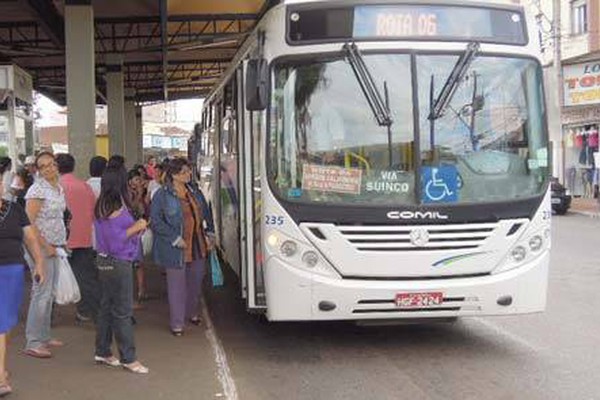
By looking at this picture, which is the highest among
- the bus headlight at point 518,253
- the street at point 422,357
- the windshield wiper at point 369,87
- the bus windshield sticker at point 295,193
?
the windshield wiper at point 369,87

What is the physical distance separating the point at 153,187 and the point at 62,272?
13.9 ft

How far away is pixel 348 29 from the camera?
24.5 ft

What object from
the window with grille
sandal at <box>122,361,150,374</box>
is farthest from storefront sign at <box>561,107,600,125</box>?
sandal at <box>122,361,150,374</box>

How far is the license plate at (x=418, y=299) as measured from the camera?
7266 mm

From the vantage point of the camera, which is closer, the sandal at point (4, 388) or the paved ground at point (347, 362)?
the sandal at point (4, 388)

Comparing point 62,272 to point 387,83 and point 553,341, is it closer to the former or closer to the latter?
point 387,83

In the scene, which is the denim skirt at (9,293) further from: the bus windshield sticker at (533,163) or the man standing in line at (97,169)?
the bus windshield sticker at (533,163)

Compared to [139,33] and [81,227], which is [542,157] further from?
[139,33]

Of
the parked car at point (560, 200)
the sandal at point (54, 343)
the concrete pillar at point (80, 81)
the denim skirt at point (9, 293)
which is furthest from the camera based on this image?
the parked car at point (560, 200)

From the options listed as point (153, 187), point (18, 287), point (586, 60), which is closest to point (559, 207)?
point (586, 60)

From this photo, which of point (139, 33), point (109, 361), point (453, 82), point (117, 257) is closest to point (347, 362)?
point (109, 361)

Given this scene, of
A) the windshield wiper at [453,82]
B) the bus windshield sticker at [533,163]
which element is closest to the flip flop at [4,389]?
the windshield wiper at [453,82]

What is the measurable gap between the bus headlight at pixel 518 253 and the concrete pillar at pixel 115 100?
869 inches

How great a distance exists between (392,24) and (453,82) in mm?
742
